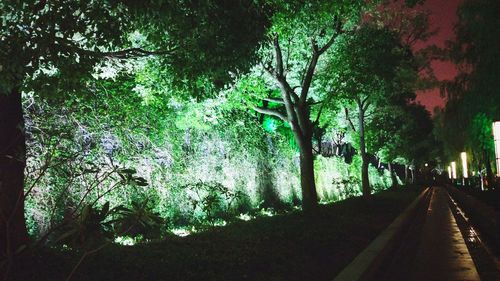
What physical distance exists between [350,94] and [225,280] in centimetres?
1115

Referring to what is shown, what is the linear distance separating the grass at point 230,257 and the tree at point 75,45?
3.25 feet

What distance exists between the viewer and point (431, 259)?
9.91 meters

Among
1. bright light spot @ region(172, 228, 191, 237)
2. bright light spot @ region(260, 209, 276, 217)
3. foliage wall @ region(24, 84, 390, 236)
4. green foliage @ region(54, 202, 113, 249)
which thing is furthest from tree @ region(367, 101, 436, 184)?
green foliage @ region(54, 202, 113, 249)

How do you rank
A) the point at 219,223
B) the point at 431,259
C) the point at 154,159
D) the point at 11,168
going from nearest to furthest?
the point at 11,168 < the point at 431,259 < the point at 154,159 < the point at 219,223

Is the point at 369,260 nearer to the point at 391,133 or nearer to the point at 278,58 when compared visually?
the point at 278,58

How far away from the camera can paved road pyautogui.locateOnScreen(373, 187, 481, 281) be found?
26.9 ft

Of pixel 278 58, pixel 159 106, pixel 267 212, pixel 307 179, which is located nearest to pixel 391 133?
pixel 267 212

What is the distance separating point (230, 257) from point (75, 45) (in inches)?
151

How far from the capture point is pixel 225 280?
591 cm

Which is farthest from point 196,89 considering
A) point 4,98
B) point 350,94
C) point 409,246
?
point 350,94

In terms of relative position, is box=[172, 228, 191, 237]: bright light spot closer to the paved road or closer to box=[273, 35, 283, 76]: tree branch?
the paved road

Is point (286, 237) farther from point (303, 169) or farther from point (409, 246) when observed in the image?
point (303, 169)

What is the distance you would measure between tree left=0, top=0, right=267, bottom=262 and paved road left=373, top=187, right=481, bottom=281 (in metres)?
4.92

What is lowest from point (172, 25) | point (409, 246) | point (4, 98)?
point (409, 246)
